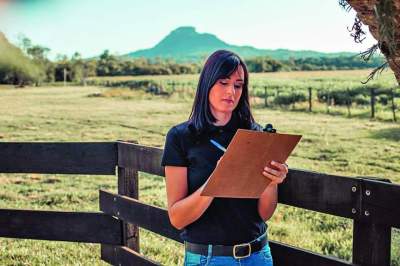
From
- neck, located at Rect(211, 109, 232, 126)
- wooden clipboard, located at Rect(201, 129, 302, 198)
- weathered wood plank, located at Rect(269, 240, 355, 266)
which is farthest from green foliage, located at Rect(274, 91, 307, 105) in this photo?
wooden clipboard, located at Rect(201, 129, 302, 198)

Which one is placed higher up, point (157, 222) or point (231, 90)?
point (231, 90)

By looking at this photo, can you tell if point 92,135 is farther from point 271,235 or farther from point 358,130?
point 271,235

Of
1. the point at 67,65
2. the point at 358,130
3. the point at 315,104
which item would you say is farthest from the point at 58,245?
the point at 67,65

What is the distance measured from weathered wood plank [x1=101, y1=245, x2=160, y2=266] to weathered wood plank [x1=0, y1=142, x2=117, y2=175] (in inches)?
21.8

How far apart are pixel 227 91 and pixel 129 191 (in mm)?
2154

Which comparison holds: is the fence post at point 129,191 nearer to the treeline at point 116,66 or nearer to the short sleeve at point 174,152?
the short sleeve at point 174,152

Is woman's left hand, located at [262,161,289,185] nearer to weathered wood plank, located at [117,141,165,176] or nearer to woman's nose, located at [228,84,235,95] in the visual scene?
woman's nose, located at [228,84,235,95]

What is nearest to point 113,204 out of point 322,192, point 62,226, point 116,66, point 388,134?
point 62,226

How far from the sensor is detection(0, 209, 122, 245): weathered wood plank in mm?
4641

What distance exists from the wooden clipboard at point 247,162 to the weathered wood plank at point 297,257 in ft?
2.39

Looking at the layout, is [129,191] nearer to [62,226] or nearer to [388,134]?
[62,226]

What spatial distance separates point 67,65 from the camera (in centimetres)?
9338

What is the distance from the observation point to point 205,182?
8.27 feet

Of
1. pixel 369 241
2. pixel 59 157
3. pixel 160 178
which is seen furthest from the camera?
pixel 160 178
